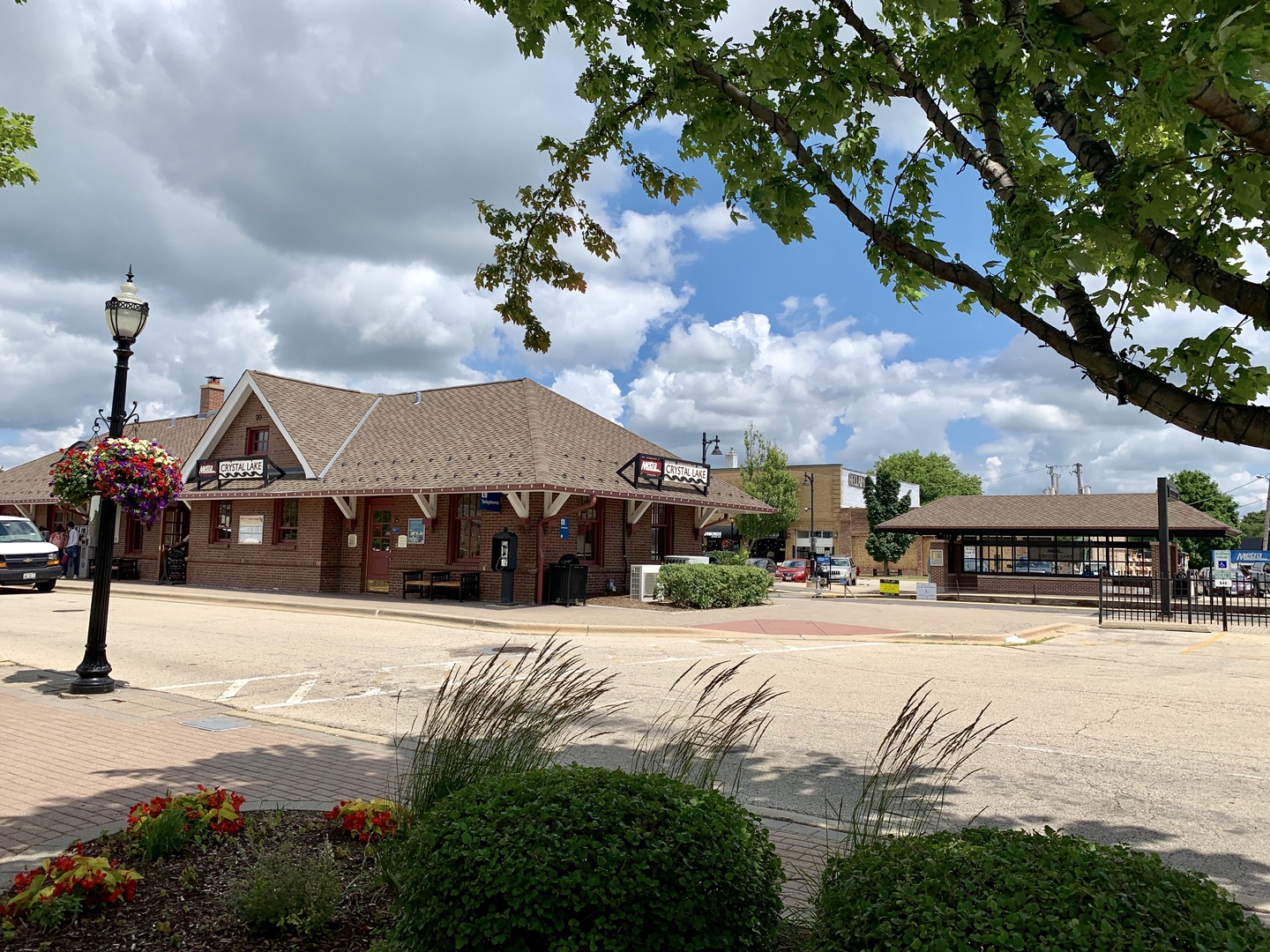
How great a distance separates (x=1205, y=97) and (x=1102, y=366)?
40.6 inches

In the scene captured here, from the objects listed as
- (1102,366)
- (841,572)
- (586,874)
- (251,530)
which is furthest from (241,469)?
(841,572)

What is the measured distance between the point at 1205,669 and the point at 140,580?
31105 mm

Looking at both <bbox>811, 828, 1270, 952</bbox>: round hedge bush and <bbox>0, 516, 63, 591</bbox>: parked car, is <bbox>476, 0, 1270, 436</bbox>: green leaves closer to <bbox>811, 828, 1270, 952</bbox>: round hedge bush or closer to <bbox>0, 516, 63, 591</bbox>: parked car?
<bbox>811, 828, 1270, 952</bbox>: round hedge bush

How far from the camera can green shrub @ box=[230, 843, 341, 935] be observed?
3.53 metres

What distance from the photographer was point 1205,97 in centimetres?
320

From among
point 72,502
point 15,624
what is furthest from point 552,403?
point 72,502

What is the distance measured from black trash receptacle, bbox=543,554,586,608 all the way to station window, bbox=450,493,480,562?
2.82 meters

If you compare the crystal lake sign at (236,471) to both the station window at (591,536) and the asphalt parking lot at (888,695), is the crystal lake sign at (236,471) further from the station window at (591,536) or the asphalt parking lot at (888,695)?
the station window at (591,536)

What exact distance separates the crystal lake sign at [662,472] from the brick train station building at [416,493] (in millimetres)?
55

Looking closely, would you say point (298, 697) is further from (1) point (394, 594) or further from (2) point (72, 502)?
(1) point (394, 594)

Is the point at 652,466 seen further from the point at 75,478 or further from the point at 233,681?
the point at 75,478

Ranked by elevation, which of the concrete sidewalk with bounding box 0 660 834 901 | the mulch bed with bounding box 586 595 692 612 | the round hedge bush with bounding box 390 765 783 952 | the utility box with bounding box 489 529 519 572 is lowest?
the concrete sidewalk with bounding box 0 660 834 901

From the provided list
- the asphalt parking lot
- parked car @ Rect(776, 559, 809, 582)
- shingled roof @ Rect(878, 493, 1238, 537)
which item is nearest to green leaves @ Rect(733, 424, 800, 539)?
parked car @ Rect(776, 559, 809, 582)

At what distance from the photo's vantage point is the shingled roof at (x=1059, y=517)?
31688 mm
